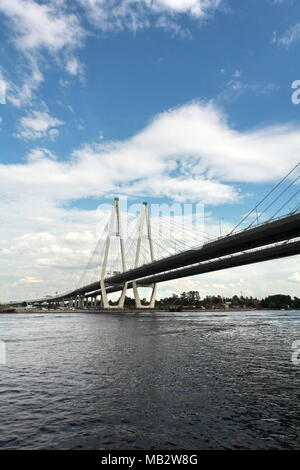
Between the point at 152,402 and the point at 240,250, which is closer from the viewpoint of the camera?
the point at 152,402

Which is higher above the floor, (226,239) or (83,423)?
(226,239)

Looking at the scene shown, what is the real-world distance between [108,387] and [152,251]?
86.6 metres

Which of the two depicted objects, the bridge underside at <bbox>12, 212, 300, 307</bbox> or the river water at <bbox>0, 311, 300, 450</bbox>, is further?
the bridge underside at <bbox>12, 212, 300, 307</bbox>

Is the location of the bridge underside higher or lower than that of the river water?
higher

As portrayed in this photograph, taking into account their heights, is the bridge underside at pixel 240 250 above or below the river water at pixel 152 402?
above

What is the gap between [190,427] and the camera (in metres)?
9.35

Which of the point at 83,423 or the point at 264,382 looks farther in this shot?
the point at 264,382

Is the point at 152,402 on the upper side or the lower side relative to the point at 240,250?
lower

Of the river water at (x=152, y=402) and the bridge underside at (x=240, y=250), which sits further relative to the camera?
the bridge underside at (x=240, y=250)

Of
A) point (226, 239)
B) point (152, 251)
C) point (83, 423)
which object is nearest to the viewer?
point (83, 423)

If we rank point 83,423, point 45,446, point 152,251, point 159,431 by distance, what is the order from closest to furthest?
1. point 45,446
2. point 159,431
3. point 83,423
4. point 152,251

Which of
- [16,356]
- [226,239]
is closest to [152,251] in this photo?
[226,239]

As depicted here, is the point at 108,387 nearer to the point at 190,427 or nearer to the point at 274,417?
the point at 190,427
